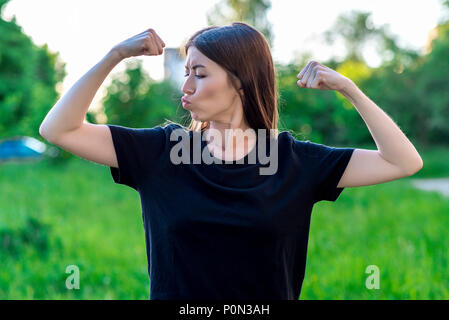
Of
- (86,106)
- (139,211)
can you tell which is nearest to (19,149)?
(139,211)

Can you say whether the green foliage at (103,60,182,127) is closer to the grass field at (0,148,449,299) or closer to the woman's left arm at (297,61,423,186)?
the grass field at (0,148,449,299)

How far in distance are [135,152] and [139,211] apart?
8134 mm

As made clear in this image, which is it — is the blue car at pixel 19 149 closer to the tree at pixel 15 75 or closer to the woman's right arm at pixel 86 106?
the tree at pixel 15 75

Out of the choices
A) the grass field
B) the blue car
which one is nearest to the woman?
the grass field

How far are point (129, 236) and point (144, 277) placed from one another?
2.24 m

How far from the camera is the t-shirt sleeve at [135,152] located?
60.9 inches

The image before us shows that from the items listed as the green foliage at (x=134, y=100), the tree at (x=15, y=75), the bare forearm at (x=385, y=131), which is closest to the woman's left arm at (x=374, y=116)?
the bare forearm at (x=385, y=131)

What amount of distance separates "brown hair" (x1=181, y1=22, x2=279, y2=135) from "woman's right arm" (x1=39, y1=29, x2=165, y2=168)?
167 millimetres

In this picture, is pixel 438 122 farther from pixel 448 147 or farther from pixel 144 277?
pixel 144 277

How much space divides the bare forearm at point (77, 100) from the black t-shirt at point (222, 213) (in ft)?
0.39

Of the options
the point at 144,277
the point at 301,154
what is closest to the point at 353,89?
the point at 301,154

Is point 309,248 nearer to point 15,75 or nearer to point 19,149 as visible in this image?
point 15,75

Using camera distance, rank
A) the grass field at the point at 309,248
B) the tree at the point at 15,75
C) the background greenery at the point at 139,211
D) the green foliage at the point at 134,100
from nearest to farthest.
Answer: the grass field at the point at 309,248 < the background greenery at the point at 139,211 < the tree at the point at 15,75 < the green foliage at the point at 134,100

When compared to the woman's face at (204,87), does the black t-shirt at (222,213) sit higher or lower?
lower
